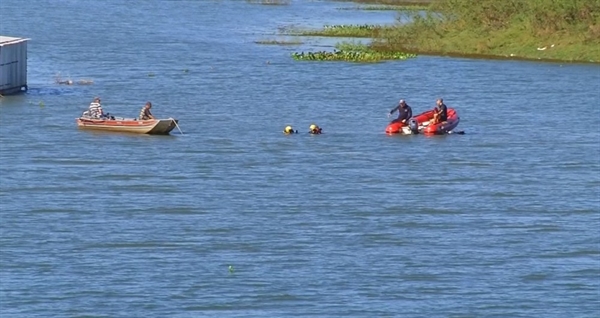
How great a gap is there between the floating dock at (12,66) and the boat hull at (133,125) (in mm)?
9019

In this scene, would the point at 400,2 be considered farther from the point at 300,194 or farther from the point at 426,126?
the point at 300,194

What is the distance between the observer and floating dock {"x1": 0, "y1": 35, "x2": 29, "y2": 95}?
60.0 m

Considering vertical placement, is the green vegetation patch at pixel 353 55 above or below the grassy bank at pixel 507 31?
below

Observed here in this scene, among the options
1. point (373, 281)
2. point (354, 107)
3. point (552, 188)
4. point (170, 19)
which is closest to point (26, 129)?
point (354, 107)

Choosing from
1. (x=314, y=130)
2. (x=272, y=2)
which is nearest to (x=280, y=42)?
(x=314, y=130)

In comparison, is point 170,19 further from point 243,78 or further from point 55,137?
point 55,137

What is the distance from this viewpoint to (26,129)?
174 feet

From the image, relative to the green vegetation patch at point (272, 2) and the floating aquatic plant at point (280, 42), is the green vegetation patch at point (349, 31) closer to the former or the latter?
A: the floating aquatic plant at point (280, 42)

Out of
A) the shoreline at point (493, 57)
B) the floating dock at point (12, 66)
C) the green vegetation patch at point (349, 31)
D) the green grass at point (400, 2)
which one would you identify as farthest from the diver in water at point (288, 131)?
the green grass at point (400, 2)

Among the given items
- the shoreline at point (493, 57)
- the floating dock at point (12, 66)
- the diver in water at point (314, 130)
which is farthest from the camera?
the shoreline at point (493, 57)

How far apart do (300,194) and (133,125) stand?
10.8 metres

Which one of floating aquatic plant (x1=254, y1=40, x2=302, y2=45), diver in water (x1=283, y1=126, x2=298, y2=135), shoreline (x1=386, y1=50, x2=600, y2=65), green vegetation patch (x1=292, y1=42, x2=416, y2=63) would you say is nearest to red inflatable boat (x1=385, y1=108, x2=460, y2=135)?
diver in water (x1=283, y1=126, x2=298, y2=135)

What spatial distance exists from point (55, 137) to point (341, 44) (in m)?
31.8

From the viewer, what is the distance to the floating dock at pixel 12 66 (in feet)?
197
